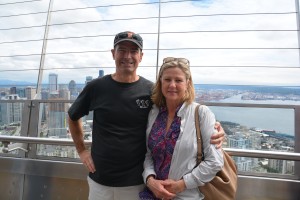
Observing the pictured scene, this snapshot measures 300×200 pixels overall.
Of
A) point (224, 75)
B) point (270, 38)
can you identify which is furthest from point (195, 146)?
point (270, 38)

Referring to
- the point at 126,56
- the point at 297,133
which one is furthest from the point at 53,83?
the point at 297,133

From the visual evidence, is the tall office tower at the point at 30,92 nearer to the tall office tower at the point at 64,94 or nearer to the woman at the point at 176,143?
the tall office tower at the point at 64,94

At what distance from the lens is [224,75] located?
2049mm

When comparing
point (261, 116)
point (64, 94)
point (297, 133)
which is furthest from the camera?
point (64, 94)

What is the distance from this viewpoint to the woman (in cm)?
116

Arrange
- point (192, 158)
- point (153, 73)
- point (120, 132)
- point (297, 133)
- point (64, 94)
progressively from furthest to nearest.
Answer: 1. point (64, 94)
2. point (153, 73)
3. point (297, 133)
4. point (120, 132)
5. point (192, 158)

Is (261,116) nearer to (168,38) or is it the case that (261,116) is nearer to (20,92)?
(168,38)

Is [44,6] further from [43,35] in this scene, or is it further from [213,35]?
[213,35]

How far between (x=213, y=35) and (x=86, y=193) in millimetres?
1529

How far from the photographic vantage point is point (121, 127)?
1.38 meters

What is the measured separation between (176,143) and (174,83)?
261 mm

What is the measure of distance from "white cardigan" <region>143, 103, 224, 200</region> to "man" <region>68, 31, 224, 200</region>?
243 mm

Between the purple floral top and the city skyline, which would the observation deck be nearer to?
the city skyline

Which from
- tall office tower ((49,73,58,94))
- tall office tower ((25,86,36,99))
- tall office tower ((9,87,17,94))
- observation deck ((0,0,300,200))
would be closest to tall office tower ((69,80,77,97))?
observation deck ((0,0,300,200))
